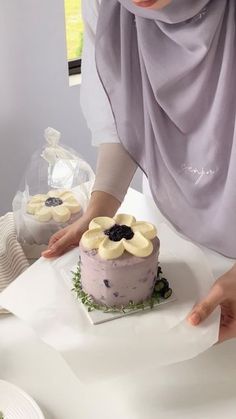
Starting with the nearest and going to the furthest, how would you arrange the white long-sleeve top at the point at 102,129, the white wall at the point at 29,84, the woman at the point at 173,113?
the woman at the point at 173,113 < the white long-sleeve top at the point at 102,129 < the white wall at the point at 29,84

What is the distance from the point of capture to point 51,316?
2.60 feet

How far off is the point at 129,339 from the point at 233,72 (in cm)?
43

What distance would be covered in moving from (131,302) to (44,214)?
345mm

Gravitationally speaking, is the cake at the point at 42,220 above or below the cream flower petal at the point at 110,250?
below

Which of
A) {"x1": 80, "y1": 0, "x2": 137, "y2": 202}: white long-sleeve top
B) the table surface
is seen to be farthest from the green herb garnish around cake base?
{"x1": 80, "y1": 0, "x2": 137, "y2": 202}: white long-sleeve top

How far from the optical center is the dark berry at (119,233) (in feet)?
2.65

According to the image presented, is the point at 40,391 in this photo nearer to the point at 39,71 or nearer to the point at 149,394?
the point at 149,394

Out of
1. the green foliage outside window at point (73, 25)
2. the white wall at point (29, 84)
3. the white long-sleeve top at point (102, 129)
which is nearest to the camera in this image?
the white long-sleeve top at point (102, 129)

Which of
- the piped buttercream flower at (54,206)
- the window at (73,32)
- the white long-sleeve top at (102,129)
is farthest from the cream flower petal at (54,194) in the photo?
the window at (73,32)

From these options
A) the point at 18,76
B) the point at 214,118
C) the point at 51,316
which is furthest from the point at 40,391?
the point at 18,76

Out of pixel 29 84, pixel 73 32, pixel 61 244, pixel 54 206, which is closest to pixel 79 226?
pixel 61 244

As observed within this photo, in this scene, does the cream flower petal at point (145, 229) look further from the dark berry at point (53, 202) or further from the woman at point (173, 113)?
the dark berry at point (53, 202)

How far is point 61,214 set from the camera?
1.09 meters

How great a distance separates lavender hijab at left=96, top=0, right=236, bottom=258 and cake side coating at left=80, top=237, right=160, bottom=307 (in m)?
0.20
